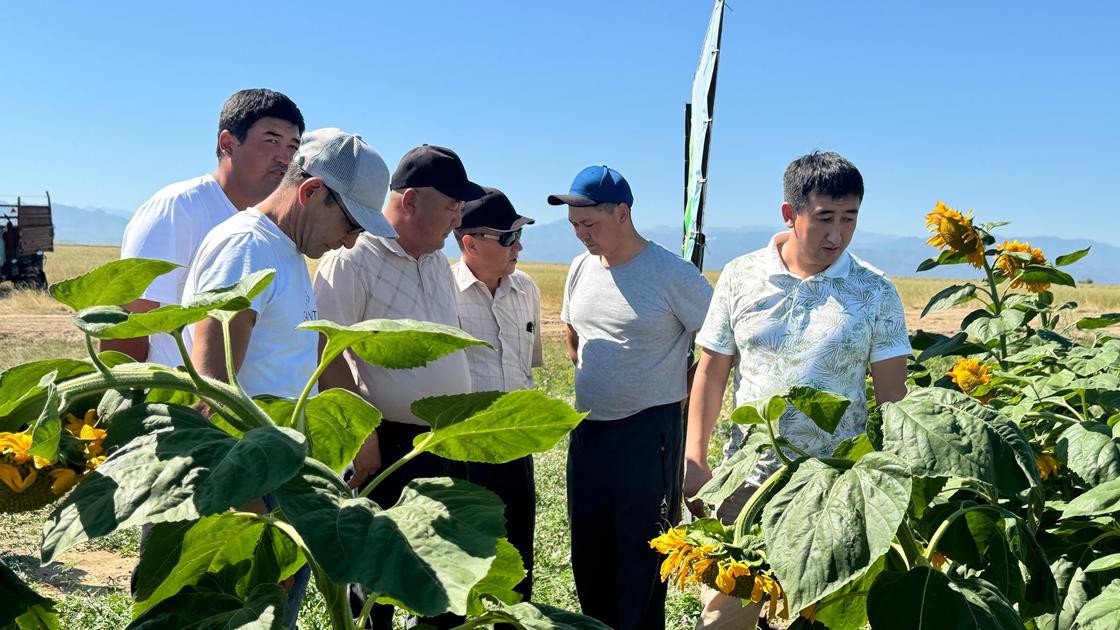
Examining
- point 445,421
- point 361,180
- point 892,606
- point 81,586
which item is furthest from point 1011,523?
point 81,586

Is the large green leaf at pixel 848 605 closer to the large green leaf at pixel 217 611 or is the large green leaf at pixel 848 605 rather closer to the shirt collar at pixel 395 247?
the large green leaf at pixel 217 611

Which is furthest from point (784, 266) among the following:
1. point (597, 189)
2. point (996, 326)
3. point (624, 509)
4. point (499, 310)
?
point (499, 310)

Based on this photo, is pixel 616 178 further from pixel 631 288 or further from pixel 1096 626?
pixel 1096 626

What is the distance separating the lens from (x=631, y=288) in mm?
3475

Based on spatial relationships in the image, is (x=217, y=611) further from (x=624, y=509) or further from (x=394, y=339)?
(x=624, y=509)

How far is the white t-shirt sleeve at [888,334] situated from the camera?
2.66 m

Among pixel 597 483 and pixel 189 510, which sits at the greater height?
A: pixel 189 510

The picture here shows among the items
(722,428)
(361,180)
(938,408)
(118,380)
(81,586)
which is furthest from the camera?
(722,428)

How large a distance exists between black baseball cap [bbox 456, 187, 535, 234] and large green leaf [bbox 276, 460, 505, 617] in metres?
2.88

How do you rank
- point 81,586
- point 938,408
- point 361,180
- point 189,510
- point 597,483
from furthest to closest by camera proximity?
point 81,586 < point 597,483 < point 361,180 < point 938,408 < point 189,510

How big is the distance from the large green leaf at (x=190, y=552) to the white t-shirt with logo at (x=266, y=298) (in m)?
1.24

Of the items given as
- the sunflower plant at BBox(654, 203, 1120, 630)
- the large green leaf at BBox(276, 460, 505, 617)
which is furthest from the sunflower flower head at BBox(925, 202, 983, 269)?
the large green leaf at BBox(276, 460, 505, 617)

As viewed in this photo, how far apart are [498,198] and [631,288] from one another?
23.2 inches

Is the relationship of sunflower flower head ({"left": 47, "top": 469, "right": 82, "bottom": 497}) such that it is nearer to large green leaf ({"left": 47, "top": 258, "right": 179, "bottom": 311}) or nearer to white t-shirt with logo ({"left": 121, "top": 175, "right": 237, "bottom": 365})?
large green leaf ({"left": 47, "top": 258, "right": 179, "bottom": 311})
